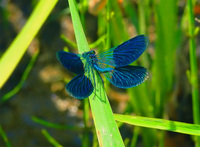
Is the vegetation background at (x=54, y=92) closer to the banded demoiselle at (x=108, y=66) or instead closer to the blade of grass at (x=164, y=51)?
the blade of grass at (x=164, y=51)

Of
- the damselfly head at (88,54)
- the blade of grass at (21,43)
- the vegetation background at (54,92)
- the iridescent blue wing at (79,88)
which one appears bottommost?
the vegetation background at (54,92)

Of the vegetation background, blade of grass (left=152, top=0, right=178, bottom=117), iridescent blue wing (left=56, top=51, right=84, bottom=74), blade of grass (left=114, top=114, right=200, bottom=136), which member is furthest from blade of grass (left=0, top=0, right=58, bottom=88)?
the vegetation background

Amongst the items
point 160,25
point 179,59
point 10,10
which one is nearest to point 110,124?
point 160,25

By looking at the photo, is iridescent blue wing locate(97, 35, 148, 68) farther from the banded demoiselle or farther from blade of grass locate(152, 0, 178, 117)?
blade of grass locate(152, 0, 178, 117)

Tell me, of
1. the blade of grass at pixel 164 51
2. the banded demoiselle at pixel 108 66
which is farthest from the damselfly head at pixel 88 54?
the blade of grass at pixel 164 51

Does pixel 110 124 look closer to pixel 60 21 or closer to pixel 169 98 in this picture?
pixel 169 98
